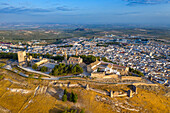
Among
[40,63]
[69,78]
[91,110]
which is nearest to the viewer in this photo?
[91,110]

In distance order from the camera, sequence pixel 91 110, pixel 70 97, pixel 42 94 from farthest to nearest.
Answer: pixel 42 94
pixel 70 97
pixel 91 110

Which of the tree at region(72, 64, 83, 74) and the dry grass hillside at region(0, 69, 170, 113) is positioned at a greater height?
the tree at region(72, 64, 83, 74)

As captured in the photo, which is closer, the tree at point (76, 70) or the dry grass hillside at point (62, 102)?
the dry grass hillside at point (62, 102)

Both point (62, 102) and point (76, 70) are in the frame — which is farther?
point (76, 70)

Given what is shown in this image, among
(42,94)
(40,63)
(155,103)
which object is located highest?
(40,63)

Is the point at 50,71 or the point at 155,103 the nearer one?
the point at 155,103

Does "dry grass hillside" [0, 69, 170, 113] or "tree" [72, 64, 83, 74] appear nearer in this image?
"dry grass hillside" [0, 69, 170, 113]

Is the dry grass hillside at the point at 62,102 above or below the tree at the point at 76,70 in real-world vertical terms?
below

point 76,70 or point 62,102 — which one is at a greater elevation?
point 76,70

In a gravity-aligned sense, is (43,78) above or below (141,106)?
above

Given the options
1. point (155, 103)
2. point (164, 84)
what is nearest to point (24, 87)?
point (155, 103)

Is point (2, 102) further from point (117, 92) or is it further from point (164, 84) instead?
point (164, 84)
